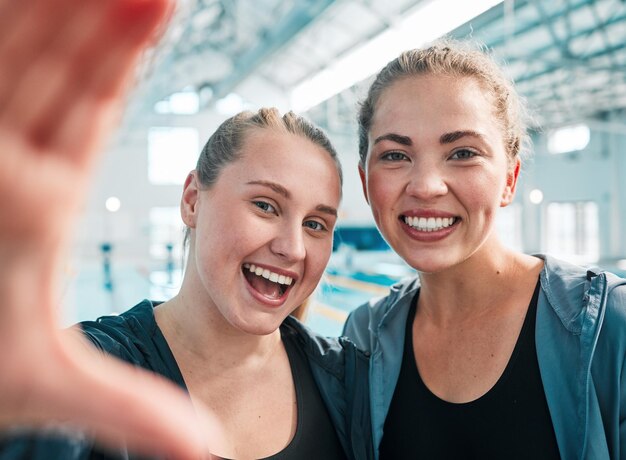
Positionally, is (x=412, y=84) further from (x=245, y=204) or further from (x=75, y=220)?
(x=75, y=220)

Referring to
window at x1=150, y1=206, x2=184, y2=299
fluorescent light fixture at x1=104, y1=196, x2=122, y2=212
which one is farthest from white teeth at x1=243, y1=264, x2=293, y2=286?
fluorescent light fixture at x1=104, y1=196, x2=122, y2=212

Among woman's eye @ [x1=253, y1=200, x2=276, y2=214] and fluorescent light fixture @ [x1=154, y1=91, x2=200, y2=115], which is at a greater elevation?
fluorescent light fixture @ [x1=154, y1=91, x2=200, y2=115]

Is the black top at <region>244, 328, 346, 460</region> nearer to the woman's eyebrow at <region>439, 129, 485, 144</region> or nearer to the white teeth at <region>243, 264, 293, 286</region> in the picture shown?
the white teeth at <region>243, 264, 293, 286</region>

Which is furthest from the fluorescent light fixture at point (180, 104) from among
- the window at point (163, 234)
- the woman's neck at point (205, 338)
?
the woman's neck at point (205, 338)

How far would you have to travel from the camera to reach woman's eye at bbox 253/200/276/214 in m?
1.44

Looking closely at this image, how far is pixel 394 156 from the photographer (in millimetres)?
1624

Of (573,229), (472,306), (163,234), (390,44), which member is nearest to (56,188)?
(472,306)

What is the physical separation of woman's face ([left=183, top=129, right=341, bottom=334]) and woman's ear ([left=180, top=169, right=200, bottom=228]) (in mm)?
55

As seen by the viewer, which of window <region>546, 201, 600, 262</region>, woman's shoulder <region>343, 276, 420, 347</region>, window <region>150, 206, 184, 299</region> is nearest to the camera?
woman's shoulder <region>343, 276, 420, 347</region>

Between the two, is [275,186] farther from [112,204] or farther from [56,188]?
[112,204]

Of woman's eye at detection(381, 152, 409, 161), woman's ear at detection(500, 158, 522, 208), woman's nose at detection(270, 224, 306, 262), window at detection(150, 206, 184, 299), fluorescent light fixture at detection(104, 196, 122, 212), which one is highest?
fluorescent light fixture at detection(104, 196, 122, 212)

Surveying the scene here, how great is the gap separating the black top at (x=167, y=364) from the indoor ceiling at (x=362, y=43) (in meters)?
4.35

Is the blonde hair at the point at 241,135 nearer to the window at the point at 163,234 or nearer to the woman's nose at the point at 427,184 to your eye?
the woman's nose at the point at 427,184

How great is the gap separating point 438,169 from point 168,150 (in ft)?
64.3
